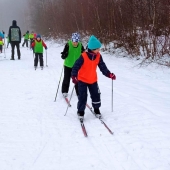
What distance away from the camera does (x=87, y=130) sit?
4582mm

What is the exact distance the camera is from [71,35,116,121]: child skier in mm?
4727

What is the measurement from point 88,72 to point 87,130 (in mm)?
1142

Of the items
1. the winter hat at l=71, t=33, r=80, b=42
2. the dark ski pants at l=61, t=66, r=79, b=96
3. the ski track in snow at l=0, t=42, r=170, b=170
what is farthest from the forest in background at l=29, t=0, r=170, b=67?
the winter hat at l=71, t=33, r=80, b=42

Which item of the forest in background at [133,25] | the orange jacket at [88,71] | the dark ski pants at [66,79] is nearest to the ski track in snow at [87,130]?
the dark ski pants at [66,79]

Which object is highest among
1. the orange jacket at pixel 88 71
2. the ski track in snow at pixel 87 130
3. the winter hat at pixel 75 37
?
the winter hat at pixel 75 37

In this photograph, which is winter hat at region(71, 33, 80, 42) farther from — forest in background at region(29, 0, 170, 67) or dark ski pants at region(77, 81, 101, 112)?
forest in background at region(29, 0, 170, 67)

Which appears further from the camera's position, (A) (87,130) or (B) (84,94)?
(B) (84,94)

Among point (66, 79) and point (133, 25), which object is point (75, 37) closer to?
point (66, 79)

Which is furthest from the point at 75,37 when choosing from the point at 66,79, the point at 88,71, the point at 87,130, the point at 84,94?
the point at 87,130

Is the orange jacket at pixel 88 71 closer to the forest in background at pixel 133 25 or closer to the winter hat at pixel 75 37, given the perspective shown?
the winter hat at pixel 75 37

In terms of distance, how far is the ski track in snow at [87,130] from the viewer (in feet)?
11.4

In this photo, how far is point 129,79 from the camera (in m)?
8.94

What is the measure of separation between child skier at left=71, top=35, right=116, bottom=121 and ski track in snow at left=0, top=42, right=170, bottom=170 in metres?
0.41

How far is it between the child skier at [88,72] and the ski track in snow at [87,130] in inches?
16.3
